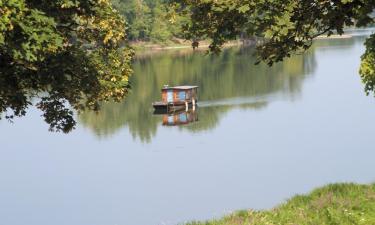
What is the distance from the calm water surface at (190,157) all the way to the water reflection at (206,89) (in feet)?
0.85

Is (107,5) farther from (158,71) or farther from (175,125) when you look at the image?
(158,71)

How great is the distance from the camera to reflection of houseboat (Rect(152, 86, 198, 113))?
211ft

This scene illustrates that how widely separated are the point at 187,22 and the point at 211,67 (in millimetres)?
97195

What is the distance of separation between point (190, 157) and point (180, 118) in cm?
1934

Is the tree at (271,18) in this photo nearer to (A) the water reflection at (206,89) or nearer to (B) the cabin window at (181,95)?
(A) the water reflection at (206,89)

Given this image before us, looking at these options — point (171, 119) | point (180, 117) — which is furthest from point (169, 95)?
point (171, 119)

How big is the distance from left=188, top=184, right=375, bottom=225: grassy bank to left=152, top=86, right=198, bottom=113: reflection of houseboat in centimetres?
4824

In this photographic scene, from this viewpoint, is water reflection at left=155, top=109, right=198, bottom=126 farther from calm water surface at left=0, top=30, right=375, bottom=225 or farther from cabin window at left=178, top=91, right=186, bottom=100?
cabin window at left=178, top=91, right=186, bottom=100

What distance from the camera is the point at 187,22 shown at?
469 inches

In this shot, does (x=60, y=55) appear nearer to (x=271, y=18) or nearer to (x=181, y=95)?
(x=271, y=18)

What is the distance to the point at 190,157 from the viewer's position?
4172 centimetres

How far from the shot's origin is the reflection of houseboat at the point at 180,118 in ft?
192

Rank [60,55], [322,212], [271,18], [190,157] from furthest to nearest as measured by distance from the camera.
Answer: [190,157]
[322,212]
[60,55]
[271,18]

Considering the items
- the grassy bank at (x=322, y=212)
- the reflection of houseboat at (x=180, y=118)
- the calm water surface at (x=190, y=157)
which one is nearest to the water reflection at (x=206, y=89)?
the calm water surface at (x=190, y=157)
